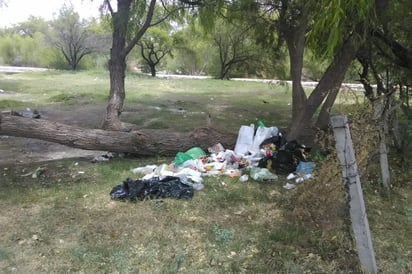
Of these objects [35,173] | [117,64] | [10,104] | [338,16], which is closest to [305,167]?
[338,16]

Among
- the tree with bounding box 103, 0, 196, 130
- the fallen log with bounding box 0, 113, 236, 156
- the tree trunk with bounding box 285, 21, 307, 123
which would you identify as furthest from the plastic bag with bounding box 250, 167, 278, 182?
the tree with bounding box 103, 0, 196, 130

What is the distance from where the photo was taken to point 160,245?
3.13 m

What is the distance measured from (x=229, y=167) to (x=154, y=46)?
22.1 metres

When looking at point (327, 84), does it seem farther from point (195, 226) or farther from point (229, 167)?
point (195, 226)

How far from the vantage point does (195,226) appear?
137 inches

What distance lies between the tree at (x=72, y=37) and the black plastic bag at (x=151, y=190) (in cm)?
2654

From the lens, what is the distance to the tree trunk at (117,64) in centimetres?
691

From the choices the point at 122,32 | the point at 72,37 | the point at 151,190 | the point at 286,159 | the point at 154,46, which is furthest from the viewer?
the point at 72,37

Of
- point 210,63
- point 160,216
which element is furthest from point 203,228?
point 210,63

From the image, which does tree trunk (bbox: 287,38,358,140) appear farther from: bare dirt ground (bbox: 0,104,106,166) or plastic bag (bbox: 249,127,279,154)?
bare dirt ground (bbox: 0,104,106,166)

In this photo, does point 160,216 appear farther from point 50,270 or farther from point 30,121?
point 30,121

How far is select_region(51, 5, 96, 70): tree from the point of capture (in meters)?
28.3

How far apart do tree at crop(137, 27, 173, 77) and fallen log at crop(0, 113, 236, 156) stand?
19.7 m

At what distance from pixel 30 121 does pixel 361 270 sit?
14.1 feet
